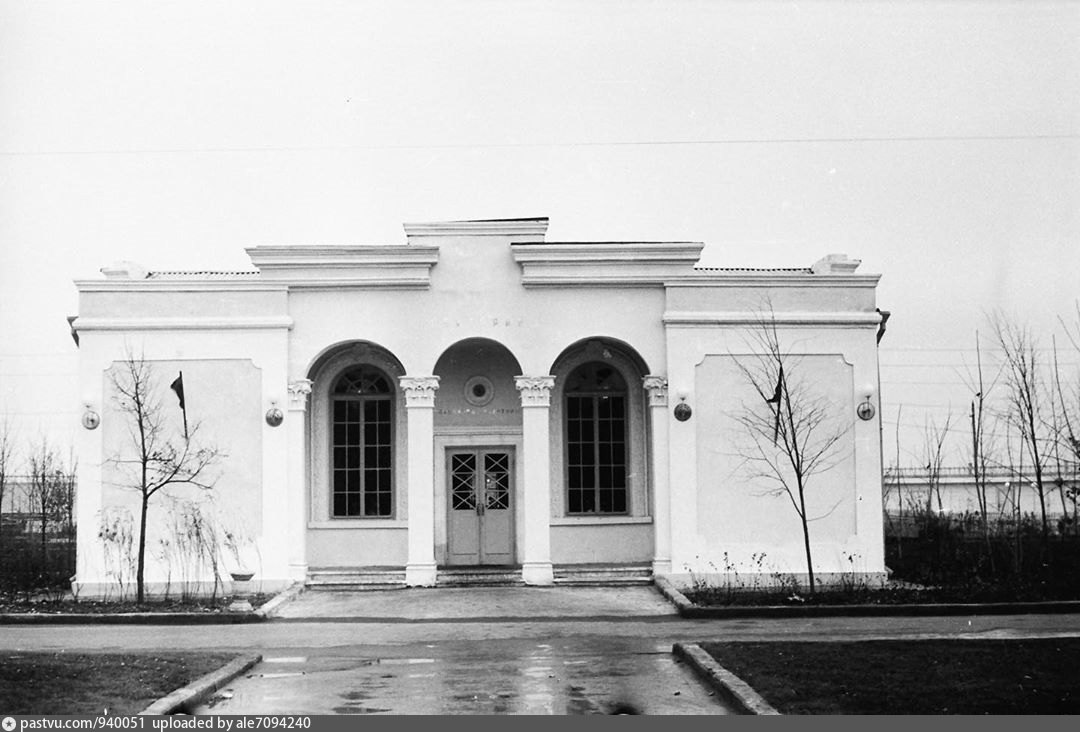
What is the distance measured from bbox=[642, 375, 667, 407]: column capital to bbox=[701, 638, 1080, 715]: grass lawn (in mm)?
7969

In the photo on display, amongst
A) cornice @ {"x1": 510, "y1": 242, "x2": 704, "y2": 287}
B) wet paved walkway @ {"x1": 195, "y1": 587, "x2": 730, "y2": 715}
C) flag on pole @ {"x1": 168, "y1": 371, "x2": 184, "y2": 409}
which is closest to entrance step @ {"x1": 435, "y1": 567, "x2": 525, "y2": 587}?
wet paved walkway @ {"x1": 195, "y1": 587, "x2": 730, "y2": 715}

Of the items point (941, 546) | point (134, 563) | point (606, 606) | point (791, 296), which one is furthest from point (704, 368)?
point (134, 563)

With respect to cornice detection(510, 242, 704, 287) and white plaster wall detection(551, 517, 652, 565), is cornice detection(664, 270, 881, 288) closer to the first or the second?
cornice detection(510, 242, 704, 287)

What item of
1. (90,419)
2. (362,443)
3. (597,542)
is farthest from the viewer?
(362,443)

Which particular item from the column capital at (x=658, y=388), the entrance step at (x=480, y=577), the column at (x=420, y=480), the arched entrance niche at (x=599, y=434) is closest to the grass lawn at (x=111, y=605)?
the column at (x=420, y=480)

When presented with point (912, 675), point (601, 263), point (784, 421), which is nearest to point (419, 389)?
point (601, 263)

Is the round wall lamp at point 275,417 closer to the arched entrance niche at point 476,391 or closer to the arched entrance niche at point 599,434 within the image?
the arched entrance niche at point 476,391

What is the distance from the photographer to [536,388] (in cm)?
2202

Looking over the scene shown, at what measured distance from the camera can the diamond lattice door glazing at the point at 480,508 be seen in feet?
76.9

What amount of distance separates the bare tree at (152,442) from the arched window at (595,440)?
20.9 feet

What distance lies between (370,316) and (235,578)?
5027 millimetres

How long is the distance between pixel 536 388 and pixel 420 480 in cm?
255

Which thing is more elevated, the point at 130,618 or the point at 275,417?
the point at 275,417

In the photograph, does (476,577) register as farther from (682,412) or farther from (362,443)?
(682,412)
